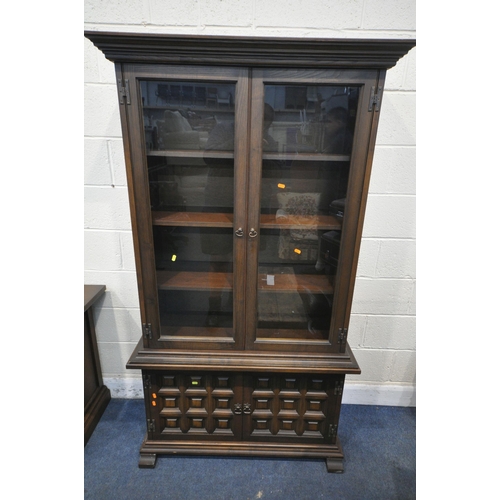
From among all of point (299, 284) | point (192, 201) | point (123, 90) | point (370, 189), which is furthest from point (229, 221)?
point (370, 189)

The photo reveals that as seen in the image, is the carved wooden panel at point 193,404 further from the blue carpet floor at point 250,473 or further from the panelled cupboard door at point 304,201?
the panelled cupboard door at point 304,201

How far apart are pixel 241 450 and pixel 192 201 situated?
1.20 m

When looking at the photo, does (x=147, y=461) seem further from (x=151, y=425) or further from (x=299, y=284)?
(x=299, y=284)

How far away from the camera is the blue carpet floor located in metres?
1.35

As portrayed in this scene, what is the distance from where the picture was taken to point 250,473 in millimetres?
1428

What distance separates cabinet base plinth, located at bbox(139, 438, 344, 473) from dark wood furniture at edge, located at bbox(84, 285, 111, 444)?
0.38 metres

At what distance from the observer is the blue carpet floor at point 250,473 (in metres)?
1.35

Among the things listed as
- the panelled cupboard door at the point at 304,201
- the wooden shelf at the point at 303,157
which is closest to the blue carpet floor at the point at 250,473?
the panelled cupboard door at the point at 304,201

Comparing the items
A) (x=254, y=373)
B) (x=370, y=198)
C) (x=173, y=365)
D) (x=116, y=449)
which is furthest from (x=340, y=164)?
(x=116, y=449)

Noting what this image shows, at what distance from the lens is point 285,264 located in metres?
1.33

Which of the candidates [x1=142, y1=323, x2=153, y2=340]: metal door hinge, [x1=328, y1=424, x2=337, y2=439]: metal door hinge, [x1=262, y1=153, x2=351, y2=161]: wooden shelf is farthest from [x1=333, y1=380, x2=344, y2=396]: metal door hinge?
[x1=262, y1=153, x2=351, y2=161]: wooden shelf

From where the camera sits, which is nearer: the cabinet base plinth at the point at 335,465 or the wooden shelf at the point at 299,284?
the wooden shelf at the point at 299,284

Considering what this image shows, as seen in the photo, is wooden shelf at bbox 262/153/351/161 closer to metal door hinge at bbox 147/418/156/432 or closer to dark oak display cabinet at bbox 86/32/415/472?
dark oak display cabinet at bbox 86/32/415/472

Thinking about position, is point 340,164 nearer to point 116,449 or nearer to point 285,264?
point 285,264
